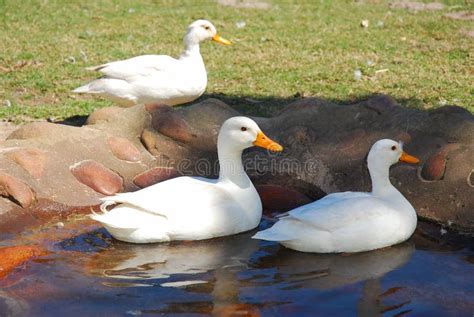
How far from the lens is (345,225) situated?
15.9 ft

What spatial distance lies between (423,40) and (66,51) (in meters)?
4.14

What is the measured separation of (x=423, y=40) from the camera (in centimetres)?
1071

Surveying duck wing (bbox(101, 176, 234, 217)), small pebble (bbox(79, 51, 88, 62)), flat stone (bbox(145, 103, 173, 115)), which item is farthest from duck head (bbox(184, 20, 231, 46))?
duck wing (bbox(101, 176, 234, 217))

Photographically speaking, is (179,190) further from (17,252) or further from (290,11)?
(290,11)

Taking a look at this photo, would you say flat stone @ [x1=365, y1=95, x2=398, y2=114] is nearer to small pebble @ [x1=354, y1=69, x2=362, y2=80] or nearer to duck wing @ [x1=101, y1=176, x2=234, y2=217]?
duck wing @ [x1=101, y1=176, x2=234, y2=217]

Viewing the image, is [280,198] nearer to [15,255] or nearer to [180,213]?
[180,213]

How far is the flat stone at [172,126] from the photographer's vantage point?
19.8ft

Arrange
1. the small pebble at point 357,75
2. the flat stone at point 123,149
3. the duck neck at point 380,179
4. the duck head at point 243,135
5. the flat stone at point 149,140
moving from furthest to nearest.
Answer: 1. the small pebble at point 357,75
2. the flat stone at point 149,140
3. the flat stone at point 123,149
4. the duck head at point 243,135
5. the duck neck at point 380,179

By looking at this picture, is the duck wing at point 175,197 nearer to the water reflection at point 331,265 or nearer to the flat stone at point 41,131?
the water reflection at point 331,265

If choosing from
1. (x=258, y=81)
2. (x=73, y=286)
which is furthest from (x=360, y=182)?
(x=258, y=81)

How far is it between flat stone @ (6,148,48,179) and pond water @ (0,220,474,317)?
2.04ft

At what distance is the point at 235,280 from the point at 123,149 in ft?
5.77

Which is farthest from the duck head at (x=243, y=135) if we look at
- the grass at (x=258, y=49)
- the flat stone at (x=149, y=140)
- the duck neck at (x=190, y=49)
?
the grass at (x=258, y=49)

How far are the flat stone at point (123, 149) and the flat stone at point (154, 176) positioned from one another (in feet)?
0.46
